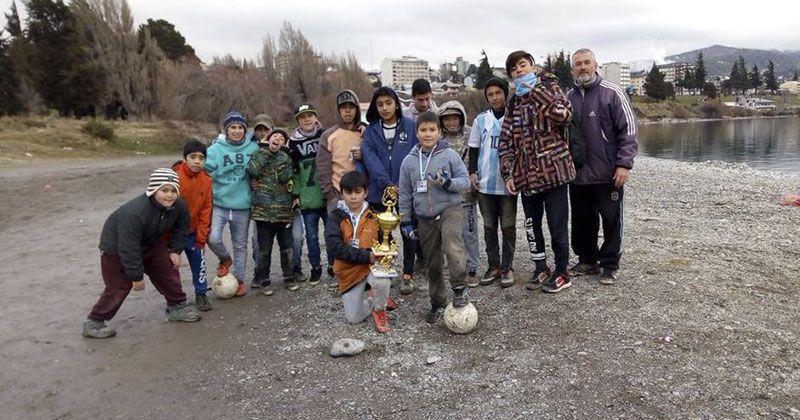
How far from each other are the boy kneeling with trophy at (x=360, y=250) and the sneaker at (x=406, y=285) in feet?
2.43

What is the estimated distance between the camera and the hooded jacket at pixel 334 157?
224 inches

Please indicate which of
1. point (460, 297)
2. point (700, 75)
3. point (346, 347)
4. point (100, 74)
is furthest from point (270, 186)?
point (700, 75)

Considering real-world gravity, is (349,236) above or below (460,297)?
above

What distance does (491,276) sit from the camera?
584cm

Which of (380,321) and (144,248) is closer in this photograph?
(380,321)

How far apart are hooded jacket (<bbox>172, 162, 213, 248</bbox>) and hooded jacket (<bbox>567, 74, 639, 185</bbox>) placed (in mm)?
3824

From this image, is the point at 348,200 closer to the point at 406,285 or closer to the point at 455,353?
the point at 406,285

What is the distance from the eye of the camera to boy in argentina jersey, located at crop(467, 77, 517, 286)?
5.52 m

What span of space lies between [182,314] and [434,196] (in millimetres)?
2761

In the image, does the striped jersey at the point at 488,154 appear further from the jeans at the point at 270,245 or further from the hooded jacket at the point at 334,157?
the jeans at the point at 270,245

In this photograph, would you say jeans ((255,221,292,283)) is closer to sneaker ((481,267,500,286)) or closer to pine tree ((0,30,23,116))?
sneaker ((481,267,500,286))

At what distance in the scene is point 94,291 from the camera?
6.30 meters

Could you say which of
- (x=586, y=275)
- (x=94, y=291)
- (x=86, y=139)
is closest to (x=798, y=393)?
(x=586, y=275)

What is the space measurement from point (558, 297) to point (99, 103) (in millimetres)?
41495
